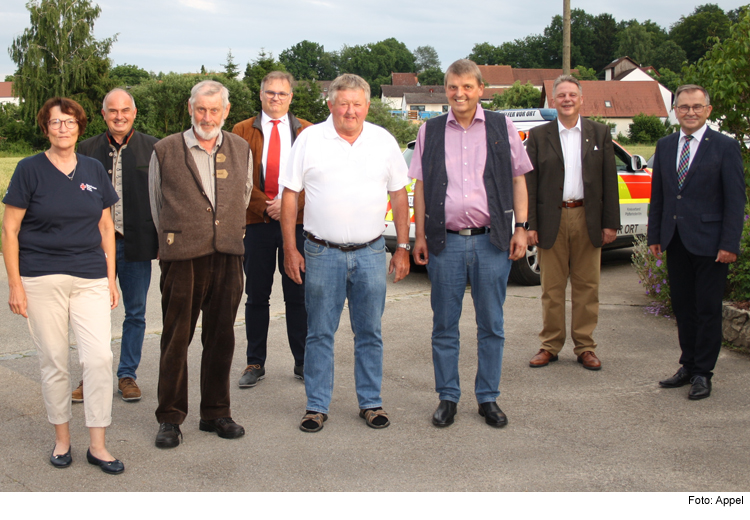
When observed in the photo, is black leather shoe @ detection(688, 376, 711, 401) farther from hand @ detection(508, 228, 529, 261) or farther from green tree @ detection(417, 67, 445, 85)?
green tree @ detection(417, 67, 445, 85)

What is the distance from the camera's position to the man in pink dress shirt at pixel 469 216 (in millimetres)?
4309

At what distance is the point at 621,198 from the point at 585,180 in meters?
3.99

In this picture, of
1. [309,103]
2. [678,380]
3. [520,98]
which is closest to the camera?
[678,380]

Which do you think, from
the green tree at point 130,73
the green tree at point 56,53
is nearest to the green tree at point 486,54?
the green tree at point 130,73

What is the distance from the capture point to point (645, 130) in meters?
68.2

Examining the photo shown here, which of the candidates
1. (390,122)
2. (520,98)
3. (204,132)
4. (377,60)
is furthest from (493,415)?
(377,60)

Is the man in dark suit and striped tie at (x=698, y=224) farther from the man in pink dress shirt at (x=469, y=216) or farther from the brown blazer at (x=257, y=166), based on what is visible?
the brown blazer at (x=257, y=166)

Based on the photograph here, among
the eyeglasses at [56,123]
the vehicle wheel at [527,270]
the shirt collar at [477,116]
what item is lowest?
the vehicle wheel at [527,270]

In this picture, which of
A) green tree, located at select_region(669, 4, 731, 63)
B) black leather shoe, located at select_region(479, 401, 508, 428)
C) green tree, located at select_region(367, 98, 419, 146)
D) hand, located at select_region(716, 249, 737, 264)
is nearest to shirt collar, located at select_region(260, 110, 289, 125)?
black leather shoe, located at select_region(479, 401, 508, 428)

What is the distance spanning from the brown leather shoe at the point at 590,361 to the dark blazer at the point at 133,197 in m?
3.29

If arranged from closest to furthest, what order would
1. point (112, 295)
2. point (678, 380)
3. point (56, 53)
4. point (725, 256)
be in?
point (112, 295)
point (725, 256)
point (678, 380)
point (56, 53)

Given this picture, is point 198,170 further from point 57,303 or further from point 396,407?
point 396,407

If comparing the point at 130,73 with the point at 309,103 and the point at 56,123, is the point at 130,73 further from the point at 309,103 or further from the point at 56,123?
the point at 56,123

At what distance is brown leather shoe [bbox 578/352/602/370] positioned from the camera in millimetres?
5422
